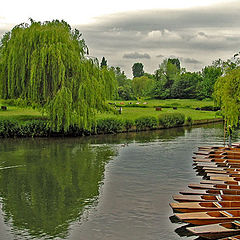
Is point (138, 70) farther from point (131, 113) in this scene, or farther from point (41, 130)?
point (41, 130)

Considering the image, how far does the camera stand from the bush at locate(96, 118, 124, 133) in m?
35.8

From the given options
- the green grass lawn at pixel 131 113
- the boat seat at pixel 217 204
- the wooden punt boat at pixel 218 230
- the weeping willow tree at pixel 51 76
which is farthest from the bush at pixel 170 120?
the wooden punt boat at pixel 218 230

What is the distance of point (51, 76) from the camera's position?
3112 cm

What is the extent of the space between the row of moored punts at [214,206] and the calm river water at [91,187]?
77 centimetres

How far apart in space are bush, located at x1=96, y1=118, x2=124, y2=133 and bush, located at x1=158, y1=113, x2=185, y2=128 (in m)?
6.34

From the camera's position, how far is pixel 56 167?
22.9 m

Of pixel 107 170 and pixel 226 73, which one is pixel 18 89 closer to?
pixel 107 170

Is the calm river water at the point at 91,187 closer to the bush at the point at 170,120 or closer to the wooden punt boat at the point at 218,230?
the wooden punt boat at the point at 218,230

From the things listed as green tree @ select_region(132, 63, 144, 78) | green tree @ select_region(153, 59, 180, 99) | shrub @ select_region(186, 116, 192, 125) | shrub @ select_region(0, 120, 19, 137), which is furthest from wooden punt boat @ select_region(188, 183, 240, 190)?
green tree @ select_region(132, 63, 144, 78)

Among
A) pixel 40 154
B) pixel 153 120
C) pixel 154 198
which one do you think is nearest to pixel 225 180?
pixel 154 198

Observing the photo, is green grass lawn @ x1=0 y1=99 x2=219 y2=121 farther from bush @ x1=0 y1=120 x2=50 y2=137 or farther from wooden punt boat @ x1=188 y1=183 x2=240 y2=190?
wooden punt boat @ x1=188 y1=183 x2=240 y2=190

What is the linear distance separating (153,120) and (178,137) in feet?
19.0

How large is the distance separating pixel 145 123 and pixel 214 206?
27.9 meters

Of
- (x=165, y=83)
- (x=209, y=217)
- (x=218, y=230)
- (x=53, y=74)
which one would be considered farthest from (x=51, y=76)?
(x=165, y=83)
